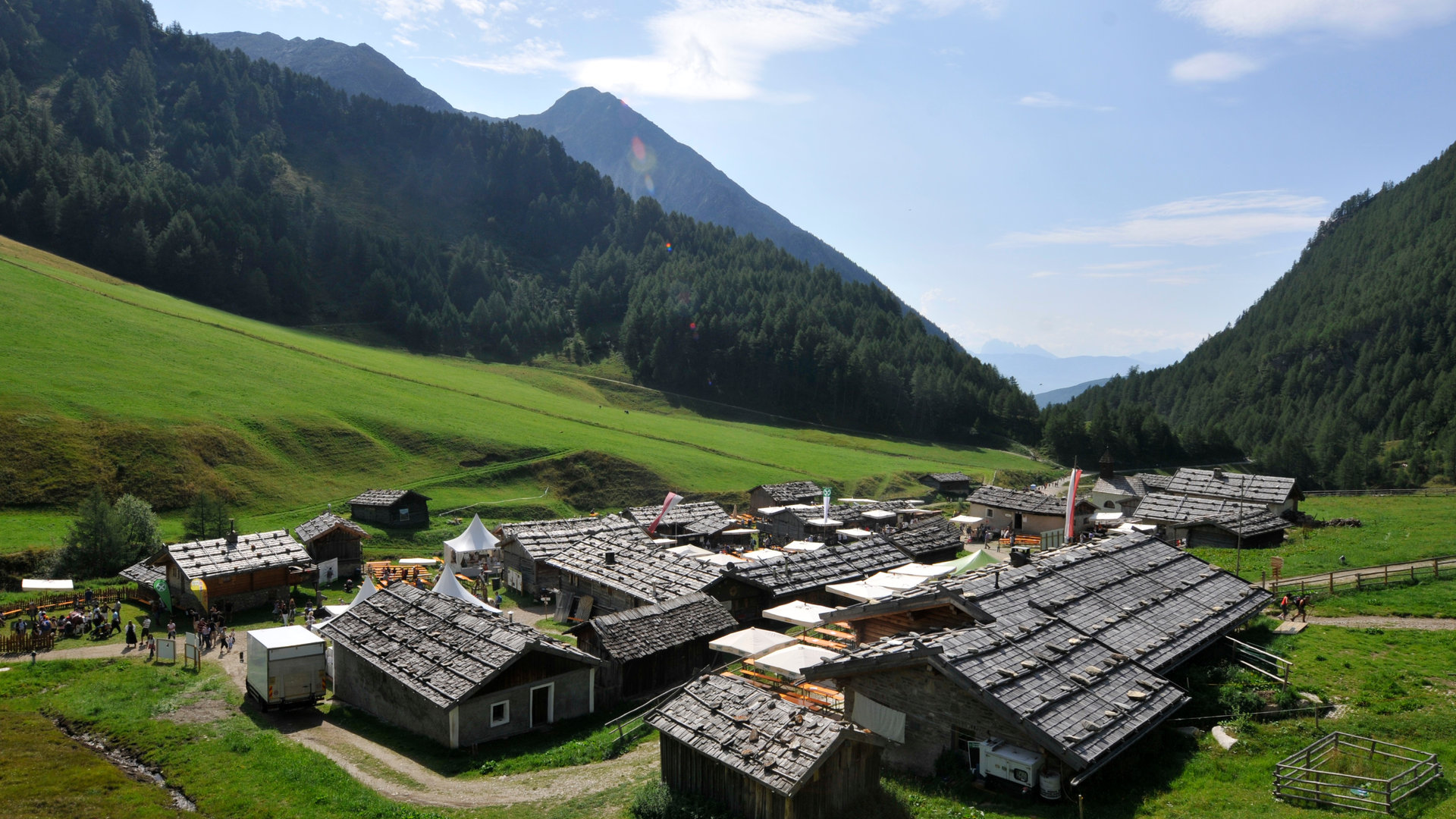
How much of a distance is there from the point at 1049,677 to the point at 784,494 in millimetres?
56524

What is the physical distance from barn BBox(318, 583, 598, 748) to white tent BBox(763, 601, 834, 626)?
803 cm

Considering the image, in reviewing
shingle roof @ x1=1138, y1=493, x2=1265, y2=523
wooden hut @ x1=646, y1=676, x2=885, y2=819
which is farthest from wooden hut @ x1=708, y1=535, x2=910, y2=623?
shingle roof @ x1=1138, y1=493, x2=1265, y2=523

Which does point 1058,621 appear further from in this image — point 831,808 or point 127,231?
point 127,231

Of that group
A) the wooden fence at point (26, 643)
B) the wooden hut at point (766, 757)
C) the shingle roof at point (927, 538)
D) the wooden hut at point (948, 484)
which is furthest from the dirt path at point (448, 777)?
the wooden hut at point (948, 484)

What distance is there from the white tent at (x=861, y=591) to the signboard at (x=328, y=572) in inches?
1262

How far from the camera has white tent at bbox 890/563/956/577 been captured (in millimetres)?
38734

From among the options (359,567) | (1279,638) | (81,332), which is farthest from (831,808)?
(81,332)

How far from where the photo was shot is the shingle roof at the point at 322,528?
163 feet

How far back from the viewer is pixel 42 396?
206 ft

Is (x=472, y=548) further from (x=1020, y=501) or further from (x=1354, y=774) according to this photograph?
(x=1354, y=774)

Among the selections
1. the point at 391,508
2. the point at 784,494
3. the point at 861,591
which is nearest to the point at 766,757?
the point at 861,591

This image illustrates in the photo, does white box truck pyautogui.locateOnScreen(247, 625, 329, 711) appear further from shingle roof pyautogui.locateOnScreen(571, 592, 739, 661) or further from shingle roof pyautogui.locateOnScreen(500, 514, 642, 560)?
shingle roof pyautogui.locateOnScreen(500, 514, 642, 560)

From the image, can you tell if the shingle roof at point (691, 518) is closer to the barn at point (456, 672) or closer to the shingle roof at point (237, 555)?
the shingle roof at point (237, 555)

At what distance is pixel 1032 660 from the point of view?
18.8 m
